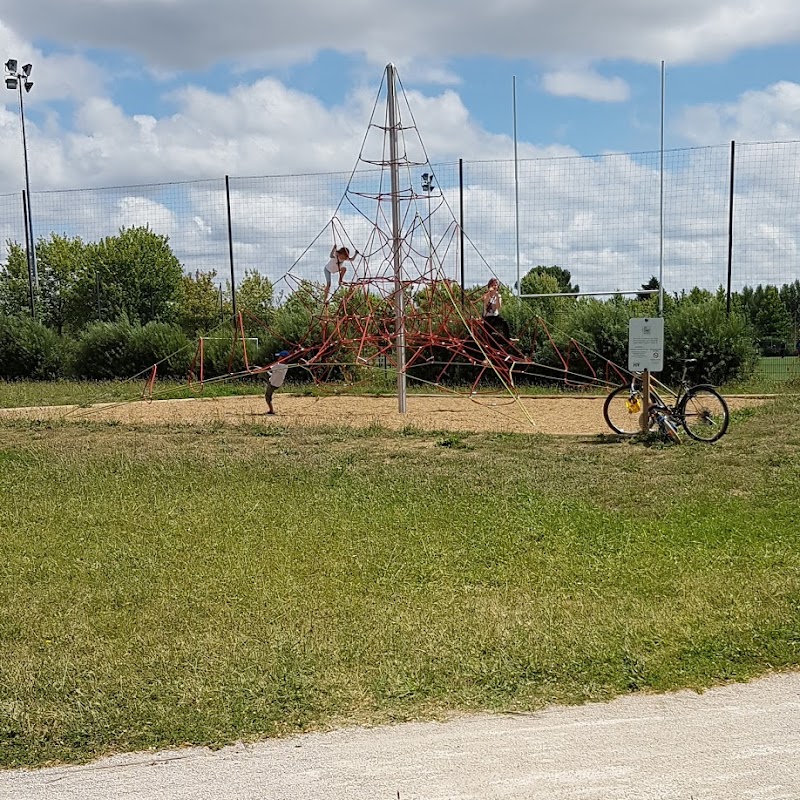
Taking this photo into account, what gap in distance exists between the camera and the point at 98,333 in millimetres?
22875

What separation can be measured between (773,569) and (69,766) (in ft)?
12.3

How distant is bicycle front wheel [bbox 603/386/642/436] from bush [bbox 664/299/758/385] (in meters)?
4.20

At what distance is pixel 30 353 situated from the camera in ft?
76.4

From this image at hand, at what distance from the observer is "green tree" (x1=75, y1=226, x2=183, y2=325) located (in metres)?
38.2

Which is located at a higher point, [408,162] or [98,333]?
[408,162]

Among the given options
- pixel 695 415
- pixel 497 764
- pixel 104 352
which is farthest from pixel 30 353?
pixel 497 764

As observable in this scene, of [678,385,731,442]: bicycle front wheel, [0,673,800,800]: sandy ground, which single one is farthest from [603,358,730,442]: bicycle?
[0,673,800,800]: sandy ground

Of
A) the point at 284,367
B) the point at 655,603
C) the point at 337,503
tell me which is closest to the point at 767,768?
the point at 655,603

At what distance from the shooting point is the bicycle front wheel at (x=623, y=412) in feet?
36.3

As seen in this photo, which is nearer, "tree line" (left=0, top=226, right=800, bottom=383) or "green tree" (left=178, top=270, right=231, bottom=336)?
"tree line" (left=0, top=226, right=800, bottom=383)

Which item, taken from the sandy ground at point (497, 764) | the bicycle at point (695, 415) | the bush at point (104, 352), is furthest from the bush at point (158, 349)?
the sandy ground at point (497, 764)

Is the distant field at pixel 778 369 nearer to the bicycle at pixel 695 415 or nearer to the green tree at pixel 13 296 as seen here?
the bicycle at pixel 695 415

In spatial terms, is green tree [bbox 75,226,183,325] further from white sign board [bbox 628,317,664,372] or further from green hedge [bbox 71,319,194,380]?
white sign board [bbox 628,317,664,372]

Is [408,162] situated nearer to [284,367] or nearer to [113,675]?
[284,367]
